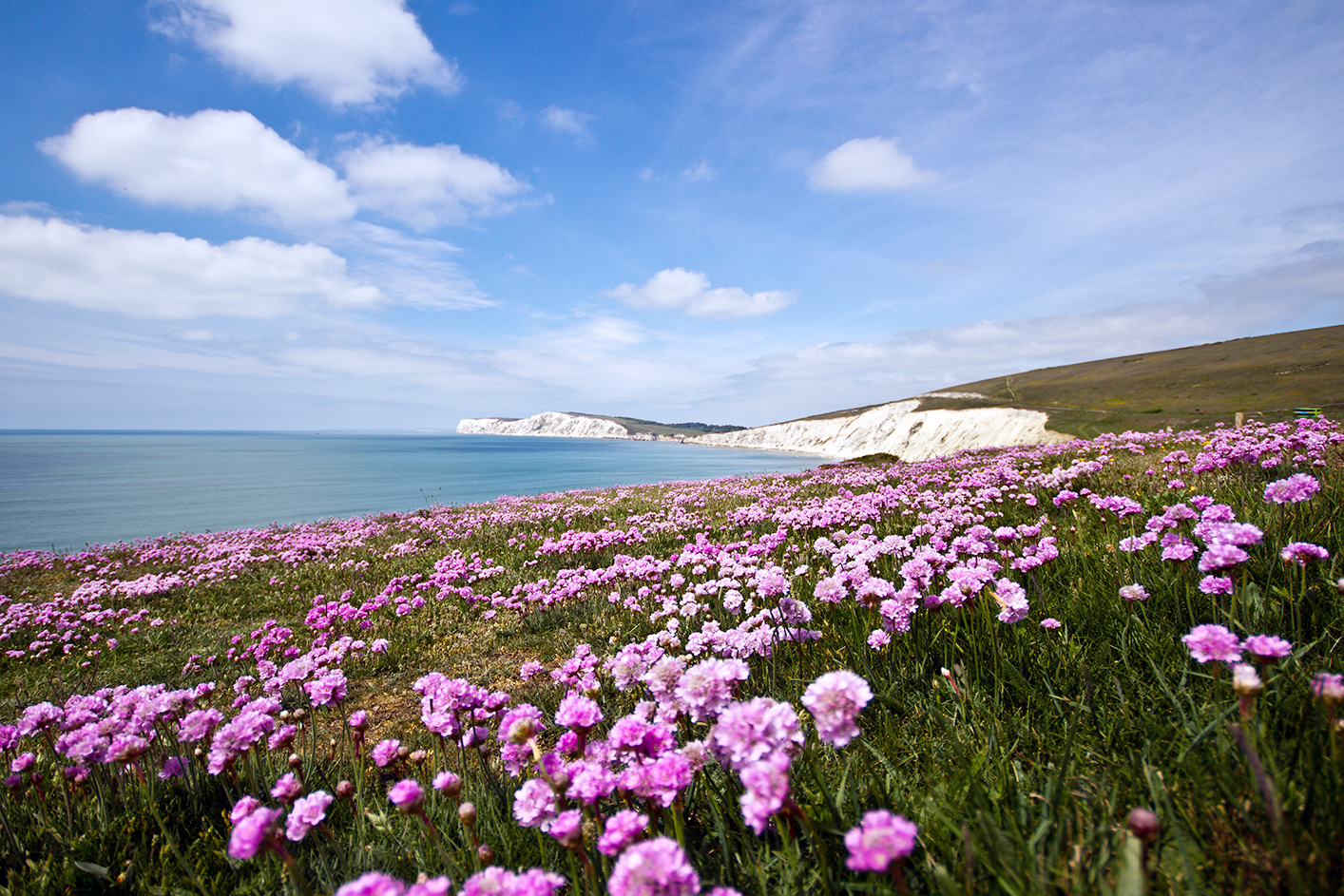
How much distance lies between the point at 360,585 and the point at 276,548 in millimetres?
5865

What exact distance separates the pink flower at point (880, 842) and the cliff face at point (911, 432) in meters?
54.0

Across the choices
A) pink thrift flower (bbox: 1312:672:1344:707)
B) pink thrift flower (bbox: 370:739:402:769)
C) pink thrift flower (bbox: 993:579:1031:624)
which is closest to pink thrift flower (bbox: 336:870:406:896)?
pink thrift flower (bbox: 370:739:402:769)

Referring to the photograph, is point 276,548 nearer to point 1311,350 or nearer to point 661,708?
point 661,708

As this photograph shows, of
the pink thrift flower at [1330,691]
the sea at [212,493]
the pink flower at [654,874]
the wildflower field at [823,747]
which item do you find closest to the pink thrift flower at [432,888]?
the wildflower field at [823,747]

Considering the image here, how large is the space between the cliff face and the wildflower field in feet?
167

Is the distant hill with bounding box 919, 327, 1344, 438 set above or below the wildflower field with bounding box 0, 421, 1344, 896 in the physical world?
above

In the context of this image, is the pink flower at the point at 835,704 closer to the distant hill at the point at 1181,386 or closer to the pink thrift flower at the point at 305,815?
the pink thrift flower at the point at 305,815

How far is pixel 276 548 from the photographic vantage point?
14320 mm

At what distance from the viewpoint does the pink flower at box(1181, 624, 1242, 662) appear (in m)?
1.91

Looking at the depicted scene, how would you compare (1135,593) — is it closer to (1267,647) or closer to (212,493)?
(1267,647)

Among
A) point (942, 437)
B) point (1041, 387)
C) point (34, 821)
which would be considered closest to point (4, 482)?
point (34, 821)

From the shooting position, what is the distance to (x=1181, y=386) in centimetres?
7438

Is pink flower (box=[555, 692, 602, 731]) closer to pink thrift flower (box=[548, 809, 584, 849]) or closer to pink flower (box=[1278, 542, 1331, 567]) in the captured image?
pink thrift flower (box=[548, 809, 584, 849])

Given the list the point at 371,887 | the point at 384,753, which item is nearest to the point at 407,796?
the point at 371,887
